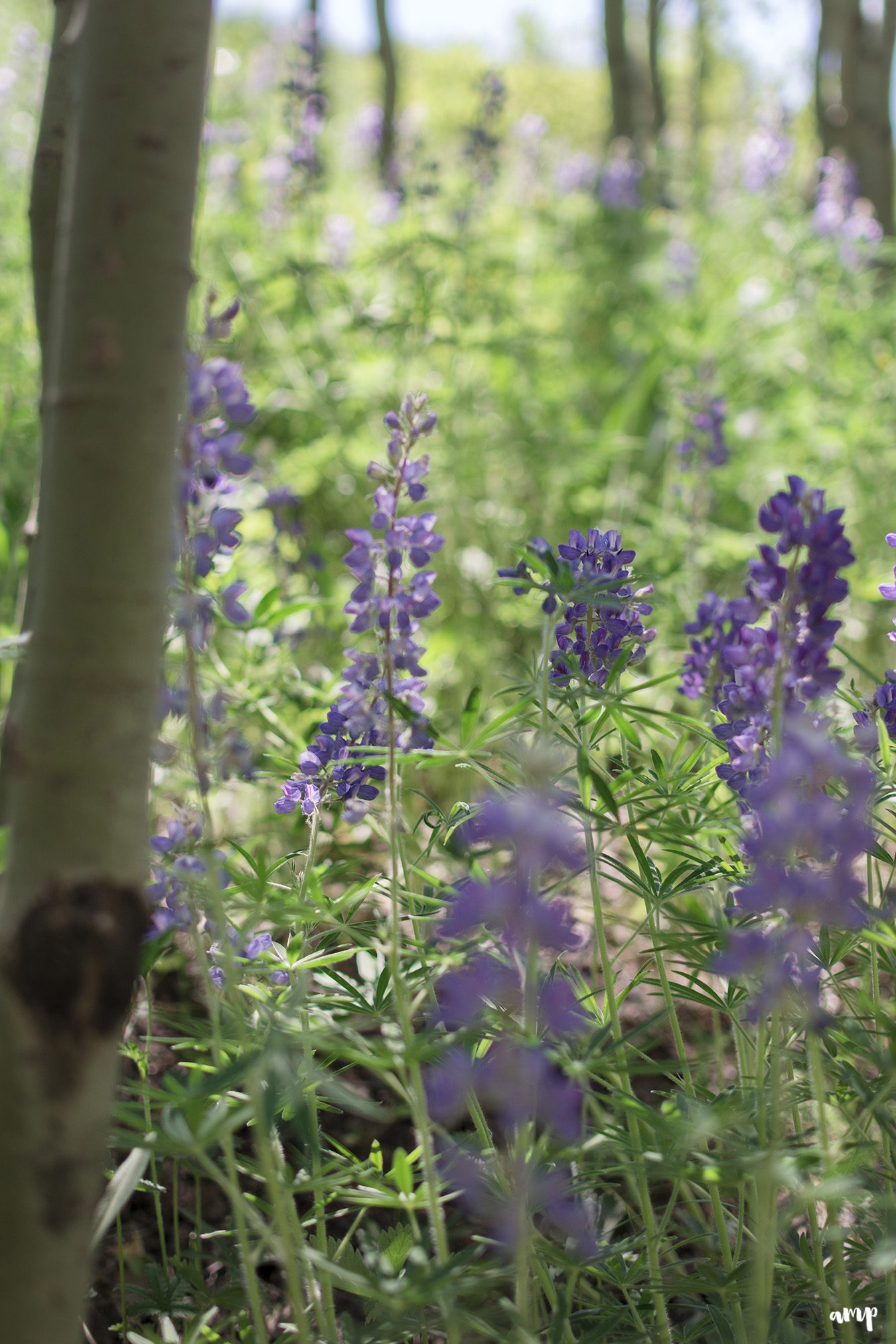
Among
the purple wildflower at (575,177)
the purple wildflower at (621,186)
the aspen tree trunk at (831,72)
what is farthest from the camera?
the purple wildflower at (575,177)

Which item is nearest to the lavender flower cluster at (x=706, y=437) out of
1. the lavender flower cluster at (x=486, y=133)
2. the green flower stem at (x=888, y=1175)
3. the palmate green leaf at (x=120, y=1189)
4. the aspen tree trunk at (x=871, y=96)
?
the lavender flower cluster at (x=486, y=133)

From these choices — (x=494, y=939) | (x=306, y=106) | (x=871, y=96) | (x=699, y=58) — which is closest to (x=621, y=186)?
(x=871, y=96)

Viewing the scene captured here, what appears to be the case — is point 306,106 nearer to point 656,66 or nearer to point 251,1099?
point 251,1099

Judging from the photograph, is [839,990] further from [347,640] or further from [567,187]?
[567,187]

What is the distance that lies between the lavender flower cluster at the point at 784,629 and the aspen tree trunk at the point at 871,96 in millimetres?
6218

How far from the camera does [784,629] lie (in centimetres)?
122

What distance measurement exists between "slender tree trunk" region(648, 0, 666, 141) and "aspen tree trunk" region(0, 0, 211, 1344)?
428 inches

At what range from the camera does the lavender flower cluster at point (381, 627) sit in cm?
144

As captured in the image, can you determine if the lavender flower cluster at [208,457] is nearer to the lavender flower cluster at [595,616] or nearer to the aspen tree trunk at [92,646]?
the aspen tree trunk at [92,646]

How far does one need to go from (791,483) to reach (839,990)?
0.78 metres

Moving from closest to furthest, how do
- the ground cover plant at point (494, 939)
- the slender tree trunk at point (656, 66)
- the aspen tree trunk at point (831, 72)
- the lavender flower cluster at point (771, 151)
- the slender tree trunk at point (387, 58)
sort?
1. the ground cover plant at point (494, 939)
2. the lavender flower cluster at point (771, 151)
3. the aspen tree trunk at point (831, 72)
4. the slender tree trunk at point (387, 58)
5. the slender tree trunk at point (656, 66)

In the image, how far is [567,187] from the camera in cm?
739

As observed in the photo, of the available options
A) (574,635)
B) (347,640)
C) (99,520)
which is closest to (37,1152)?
(99,520)

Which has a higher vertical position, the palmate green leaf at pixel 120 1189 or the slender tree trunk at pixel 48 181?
the slender tree trunk at pixel 48 181
